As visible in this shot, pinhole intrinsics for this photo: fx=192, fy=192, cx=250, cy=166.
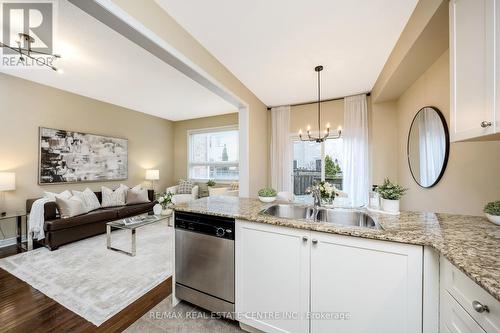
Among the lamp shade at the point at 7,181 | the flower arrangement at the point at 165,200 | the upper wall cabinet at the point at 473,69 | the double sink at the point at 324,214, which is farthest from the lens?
the flower arrangement at the point at 165,200

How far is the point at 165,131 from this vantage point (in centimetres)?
605

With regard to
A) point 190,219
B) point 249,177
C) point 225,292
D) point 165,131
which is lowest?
point 225,292

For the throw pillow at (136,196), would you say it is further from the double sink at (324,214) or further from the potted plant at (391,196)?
the potted plant at (391,196)

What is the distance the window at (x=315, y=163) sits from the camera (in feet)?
13.7

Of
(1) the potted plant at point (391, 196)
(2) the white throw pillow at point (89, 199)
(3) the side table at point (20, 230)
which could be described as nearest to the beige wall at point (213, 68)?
(1) the potted plant at point (391, 196)

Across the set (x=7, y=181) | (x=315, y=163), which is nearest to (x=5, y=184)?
(x=7, y=181)

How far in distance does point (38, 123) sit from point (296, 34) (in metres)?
4.58

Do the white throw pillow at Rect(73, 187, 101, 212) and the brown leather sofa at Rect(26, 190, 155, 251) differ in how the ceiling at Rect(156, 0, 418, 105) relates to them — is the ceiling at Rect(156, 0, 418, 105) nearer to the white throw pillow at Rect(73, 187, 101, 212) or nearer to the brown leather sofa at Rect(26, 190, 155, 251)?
the brown leather sofa at Rect(26, 190, 155, 251)

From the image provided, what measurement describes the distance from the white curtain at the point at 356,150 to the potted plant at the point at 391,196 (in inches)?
98.0

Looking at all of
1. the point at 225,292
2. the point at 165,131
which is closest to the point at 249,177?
the point at 225,292

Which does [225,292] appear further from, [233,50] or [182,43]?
[233,50]

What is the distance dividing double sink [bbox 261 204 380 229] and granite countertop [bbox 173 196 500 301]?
0.38 feet

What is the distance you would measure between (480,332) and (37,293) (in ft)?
10.8

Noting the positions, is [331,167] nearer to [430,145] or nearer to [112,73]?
[430,145]
